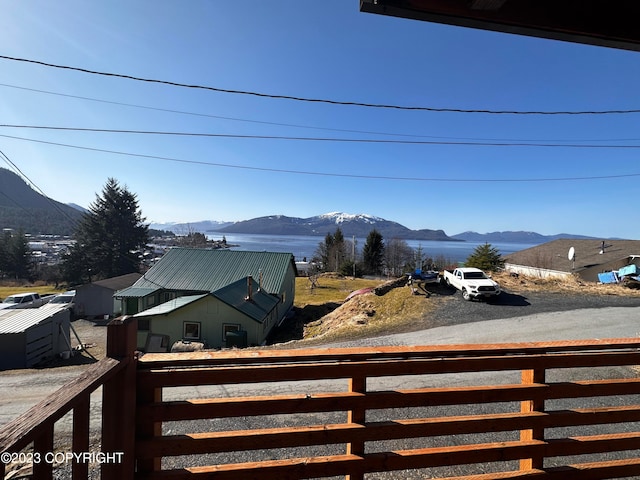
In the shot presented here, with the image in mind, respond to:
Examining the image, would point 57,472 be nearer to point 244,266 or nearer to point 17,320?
point 17,320

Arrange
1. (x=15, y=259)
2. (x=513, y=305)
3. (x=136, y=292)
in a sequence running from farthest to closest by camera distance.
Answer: (x=15, y=259)
(x=136, y=292)
(x=513, y=305)

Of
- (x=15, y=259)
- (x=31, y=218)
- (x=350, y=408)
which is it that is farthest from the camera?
(x=31, y=218)

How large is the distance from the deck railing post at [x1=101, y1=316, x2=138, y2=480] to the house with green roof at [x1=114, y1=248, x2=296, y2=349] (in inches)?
588

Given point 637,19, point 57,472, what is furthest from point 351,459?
point 637,19

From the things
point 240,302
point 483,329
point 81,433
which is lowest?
point 240,302

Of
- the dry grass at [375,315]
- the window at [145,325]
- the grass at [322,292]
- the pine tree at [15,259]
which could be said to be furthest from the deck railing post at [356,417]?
the pine tree at [15,259]

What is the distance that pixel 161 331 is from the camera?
16.1 m

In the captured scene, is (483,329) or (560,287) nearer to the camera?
(483,329)

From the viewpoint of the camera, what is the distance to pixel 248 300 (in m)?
17.9

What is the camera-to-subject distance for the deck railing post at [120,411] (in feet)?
4.99

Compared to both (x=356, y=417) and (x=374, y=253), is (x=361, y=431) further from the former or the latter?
(x=374, y=253)

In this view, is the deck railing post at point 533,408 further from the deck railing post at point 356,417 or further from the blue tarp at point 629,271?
the blue tarp at point 629,271

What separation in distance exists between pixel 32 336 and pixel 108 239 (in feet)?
126

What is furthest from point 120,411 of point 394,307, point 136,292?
point 136,292
